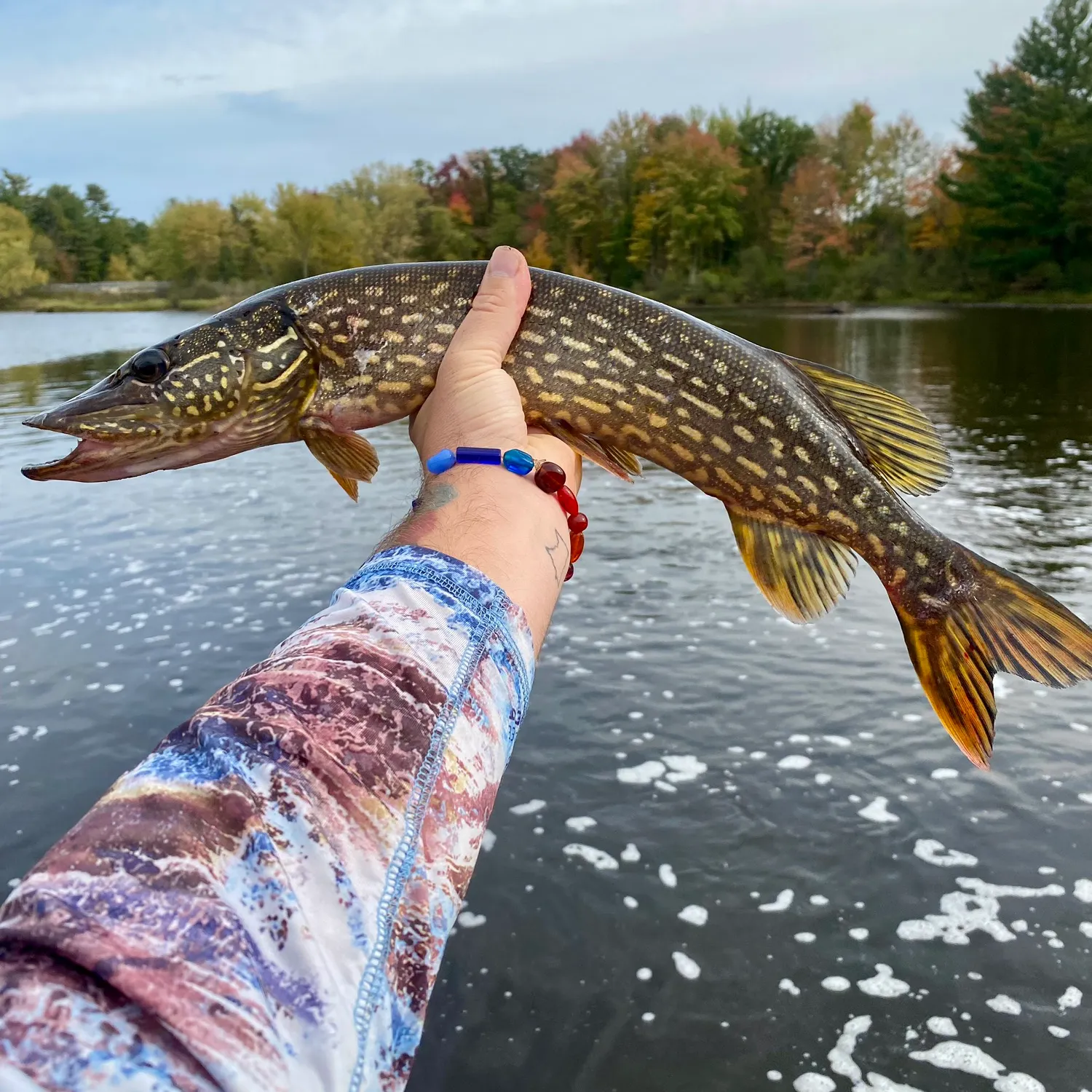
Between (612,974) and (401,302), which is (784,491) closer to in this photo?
(401,302)

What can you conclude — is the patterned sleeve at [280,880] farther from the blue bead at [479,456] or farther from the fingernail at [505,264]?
the fingernail at [505,264]

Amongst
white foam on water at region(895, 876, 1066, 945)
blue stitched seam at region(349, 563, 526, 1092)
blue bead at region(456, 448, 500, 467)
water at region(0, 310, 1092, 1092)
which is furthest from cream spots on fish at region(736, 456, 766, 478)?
white foam on water at region(895, 876, 1066, 945)

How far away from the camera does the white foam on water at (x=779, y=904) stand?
4138mm

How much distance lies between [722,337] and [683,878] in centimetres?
278

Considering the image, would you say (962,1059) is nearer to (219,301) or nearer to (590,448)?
(590,448)

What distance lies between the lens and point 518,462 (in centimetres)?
195

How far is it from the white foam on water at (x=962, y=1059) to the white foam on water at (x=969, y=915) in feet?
1.77

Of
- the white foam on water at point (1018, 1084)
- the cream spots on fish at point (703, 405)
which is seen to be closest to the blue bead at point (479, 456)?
the cream spots on fish at point (703, 405)

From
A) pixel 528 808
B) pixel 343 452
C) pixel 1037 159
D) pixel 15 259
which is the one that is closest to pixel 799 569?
pixel 343 452

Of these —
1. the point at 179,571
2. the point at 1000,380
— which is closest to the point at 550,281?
the point at 179,571

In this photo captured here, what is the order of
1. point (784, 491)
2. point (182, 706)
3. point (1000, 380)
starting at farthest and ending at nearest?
1. point (1000, 380)
2. point (182, 706)
3. point (784, 491)

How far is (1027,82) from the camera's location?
43500 mm

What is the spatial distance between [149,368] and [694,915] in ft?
10.6

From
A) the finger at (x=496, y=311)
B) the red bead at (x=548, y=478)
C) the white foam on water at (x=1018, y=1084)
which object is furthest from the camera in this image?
the white foam on water at (x=1018, y=1084)
